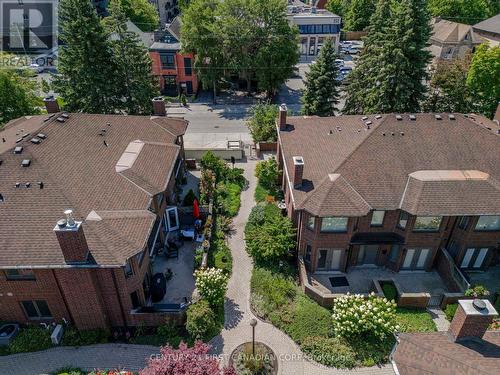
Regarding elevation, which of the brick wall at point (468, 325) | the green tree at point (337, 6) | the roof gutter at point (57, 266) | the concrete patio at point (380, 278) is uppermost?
the green tree at point (337, 6)

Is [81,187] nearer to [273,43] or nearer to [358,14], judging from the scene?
[273,43]

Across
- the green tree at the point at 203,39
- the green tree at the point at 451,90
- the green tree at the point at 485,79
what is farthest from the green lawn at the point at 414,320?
the green tree at the point at 203,39

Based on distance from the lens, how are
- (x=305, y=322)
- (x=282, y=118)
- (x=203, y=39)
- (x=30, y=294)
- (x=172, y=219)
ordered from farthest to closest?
(x=203, y=39) < (x=282, y=118) < (x=172, y=219) < (x=305, y=322) < (x=30, y=294)

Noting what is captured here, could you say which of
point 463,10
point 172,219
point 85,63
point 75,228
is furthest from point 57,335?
point 463,10

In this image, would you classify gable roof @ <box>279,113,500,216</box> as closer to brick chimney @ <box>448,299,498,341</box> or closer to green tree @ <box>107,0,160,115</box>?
brick chimney @ <box>448,299,498,341</box>

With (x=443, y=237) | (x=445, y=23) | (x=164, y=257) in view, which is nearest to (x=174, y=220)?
(x=164, y=257)

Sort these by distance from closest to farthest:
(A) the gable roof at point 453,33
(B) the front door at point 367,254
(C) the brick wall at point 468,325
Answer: (C) the brick wall at point 468,325 → (B) the front door at point 367,254 → (A) the gable roof at point 453,33

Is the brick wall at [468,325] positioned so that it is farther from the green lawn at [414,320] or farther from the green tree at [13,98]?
the green tree at [13,98]
